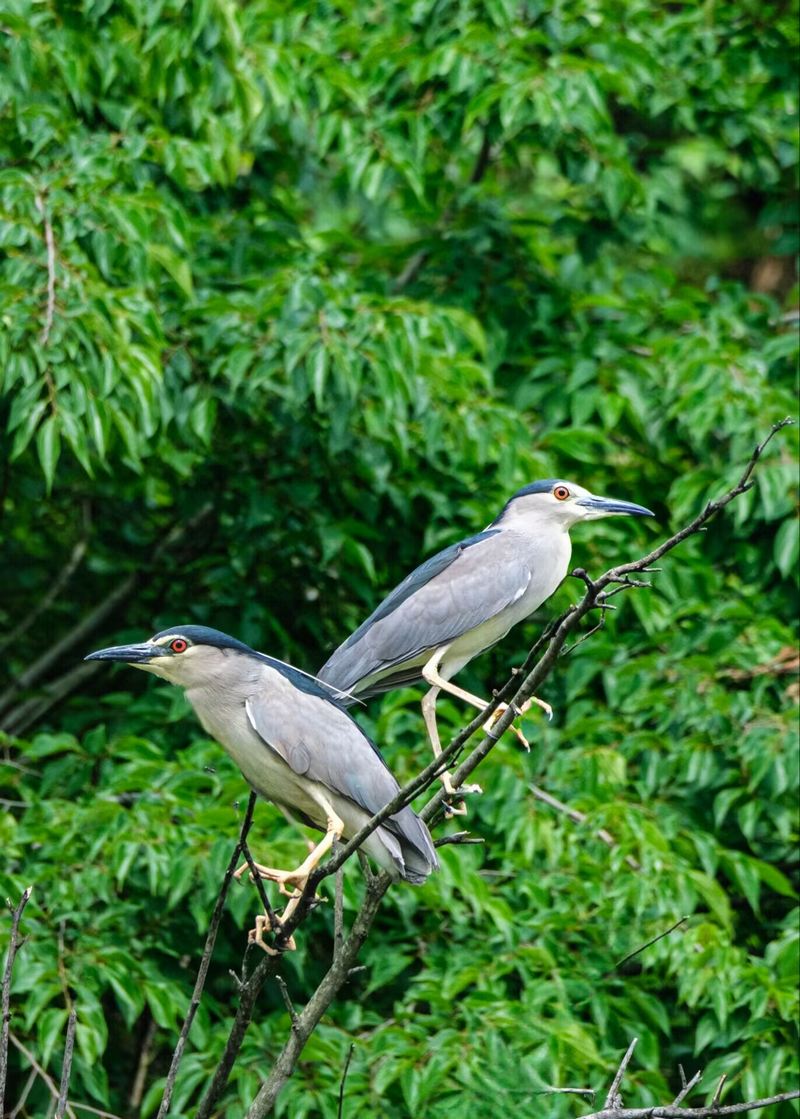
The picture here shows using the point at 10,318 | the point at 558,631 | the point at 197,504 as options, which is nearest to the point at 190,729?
the point at 197,504

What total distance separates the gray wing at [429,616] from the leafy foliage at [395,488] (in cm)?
74

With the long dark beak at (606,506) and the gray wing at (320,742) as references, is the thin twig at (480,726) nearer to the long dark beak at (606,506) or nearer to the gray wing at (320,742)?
the gray wing at (320,742)

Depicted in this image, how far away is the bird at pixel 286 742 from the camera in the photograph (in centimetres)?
332

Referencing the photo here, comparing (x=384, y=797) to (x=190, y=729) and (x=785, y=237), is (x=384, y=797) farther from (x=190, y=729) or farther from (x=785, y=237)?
(x=785, y=237)

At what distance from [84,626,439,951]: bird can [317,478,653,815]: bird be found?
0.41 m

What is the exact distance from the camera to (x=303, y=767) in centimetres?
332

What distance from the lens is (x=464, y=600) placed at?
4.00 meters

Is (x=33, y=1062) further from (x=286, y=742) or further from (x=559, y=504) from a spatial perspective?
(x=559, y=504)

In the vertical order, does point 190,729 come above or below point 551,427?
below

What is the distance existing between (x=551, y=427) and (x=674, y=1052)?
7.20 feet

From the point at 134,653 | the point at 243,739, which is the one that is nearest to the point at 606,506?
the point at 243,739

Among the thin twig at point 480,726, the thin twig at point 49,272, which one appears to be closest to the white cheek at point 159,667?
the thin twig at point 480,726

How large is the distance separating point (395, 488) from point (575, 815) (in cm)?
133

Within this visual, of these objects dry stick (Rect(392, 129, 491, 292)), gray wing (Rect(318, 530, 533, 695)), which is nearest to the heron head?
gray wing (Rect(318, 530, 533, 695))
